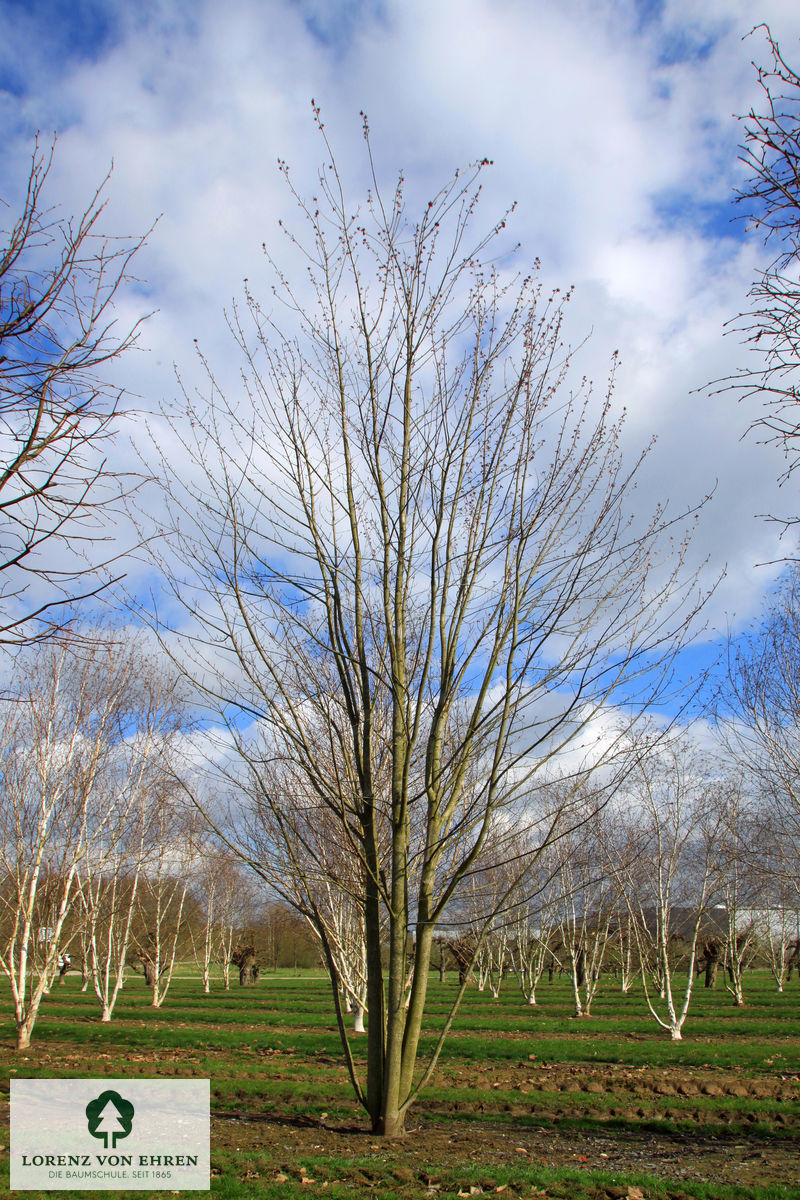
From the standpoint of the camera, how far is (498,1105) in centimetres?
878

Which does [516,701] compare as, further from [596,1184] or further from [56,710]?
[56,710]

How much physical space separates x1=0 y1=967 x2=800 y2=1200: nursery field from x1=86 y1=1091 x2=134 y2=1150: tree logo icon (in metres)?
0.78

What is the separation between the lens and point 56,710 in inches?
600

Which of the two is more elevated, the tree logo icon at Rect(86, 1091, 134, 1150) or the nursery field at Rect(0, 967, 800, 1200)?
the tree logo icon at Rect(86, 1091, 134, 1150)

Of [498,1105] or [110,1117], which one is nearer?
[110,1117]

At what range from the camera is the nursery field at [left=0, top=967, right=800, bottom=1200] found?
A: 5.24 meters

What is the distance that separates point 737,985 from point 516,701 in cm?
2744

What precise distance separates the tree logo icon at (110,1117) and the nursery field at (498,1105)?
778 mm

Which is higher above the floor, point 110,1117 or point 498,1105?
point 110,1117

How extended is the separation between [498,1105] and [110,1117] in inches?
173

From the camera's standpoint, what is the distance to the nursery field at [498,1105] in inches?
206

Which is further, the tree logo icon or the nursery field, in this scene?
the tree logo icon

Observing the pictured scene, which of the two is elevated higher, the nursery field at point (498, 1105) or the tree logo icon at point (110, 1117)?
the tree logo icon at point (110, 1117)

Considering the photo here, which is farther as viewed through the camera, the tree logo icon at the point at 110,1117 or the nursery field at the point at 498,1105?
the tree logo icon at the point at 110,1117
